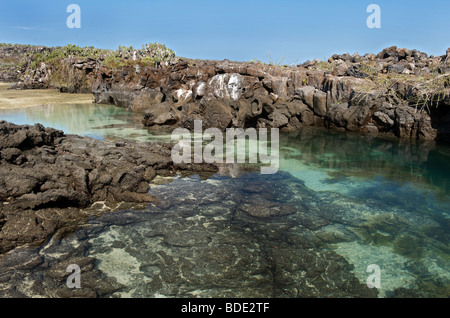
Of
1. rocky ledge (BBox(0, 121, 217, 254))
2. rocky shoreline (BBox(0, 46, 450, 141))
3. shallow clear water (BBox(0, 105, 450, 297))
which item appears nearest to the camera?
shallow clear water (BBox(0, 105, 450, 297))

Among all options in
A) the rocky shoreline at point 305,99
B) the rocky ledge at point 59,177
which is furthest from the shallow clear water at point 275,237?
the rocky shoreline at point 305,99

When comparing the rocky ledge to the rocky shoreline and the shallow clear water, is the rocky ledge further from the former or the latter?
the rocky shoreline

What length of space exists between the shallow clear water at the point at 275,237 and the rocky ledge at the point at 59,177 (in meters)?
0.60

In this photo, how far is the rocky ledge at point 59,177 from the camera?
Answer: 7227mm

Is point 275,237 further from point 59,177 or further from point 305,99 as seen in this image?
point 305,99

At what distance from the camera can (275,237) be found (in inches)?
287

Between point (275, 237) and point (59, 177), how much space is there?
5860 mm

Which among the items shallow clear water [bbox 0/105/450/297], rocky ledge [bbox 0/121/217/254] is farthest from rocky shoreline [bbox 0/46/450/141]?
rocky ledge [bbox 0/121/217/254]

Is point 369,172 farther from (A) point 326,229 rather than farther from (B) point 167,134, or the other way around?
(B) point 167,134

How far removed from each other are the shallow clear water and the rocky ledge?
1.96ft

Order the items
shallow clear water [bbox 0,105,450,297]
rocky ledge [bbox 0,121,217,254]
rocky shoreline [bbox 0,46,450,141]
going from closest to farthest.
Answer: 1. shallow clear water [bbox 0,105,450,297]
2. rocky ledge [bbox 0,121,217,254]
3. rocky shoreline [bbox 0,46,450,141]

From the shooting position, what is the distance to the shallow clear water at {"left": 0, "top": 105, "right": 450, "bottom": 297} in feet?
18.9

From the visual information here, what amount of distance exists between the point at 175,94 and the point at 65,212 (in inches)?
774

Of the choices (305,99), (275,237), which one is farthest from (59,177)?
(305,99)
